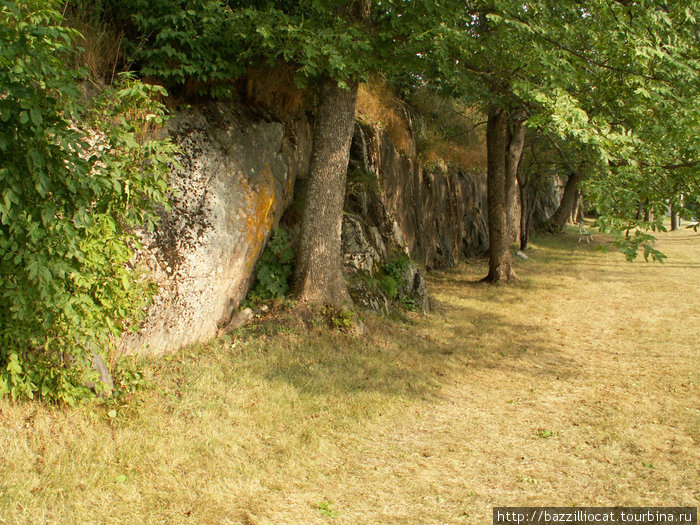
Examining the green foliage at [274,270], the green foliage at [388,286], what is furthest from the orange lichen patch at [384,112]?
the green foliage at [274,270]

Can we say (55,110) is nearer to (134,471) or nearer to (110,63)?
(134,471)

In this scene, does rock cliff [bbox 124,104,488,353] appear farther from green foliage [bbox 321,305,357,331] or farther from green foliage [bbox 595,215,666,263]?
green foliage [bbox 595,215,666,263]

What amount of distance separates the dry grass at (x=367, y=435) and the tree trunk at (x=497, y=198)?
5.17 m

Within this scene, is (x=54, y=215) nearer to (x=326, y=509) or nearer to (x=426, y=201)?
(x=326, y=509)

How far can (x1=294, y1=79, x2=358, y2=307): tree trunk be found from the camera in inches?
329

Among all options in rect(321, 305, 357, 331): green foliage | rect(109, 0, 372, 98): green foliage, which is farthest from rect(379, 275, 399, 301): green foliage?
rect(109, 0, 372, 98): green foliage

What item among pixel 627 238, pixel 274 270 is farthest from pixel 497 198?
pixel 627 238

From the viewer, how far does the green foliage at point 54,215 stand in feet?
13.3

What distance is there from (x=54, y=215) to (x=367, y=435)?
11.7 ft

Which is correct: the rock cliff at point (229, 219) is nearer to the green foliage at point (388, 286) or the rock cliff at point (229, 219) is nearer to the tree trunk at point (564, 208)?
the green foliage at point (388, 286)

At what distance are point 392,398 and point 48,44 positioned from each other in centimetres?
492

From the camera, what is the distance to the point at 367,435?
5.59 metres

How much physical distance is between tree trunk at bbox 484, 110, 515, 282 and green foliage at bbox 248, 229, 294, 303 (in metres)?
7.22

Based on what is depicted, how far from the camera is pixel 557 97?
6.80m
